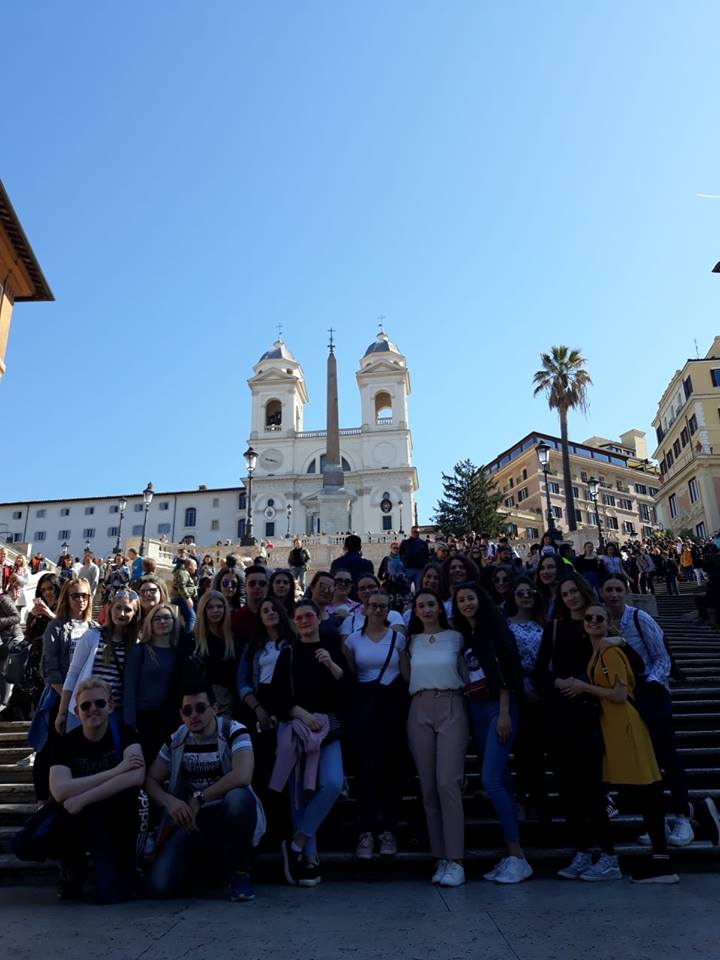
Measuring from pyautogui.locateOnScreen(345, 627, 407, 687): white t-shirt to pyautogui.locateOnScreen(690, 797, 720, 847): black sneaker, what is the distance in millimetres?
2256

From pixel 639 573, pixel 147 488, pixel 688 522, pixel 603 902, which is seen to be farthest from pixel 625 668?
pixel 688 522

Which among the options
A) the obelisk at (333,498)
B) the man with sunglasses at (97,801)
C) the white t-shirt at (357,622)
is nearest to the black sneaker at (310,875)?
the man with sunglasses at (97,801)

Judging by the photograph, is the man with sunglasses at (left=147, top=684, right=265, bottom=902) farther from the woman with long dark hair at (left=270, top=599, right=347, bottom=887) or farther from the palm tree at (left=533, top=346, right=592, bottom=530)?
the palm tree at (left=533, top=346, right=592, bottom=530)

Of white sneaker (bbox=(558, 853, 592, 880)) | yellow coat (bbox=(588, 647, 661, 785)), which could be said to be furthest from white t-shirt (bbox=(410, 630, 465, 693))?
white sneaker (bbox=(558, 853, 592, 880))

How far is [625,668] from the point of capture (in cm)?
469

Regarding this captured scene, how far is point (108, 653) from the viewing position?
529cm

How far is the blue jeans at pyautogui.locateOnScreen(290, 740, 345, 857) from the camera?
463 cm

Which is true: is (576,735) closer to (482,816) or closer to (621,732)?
(621,732)

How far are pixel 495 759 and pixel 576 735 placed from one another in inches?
22.4

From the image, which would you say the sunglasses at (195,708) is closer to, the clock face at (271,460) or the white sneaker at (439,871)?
the white sneaker at (439,871)

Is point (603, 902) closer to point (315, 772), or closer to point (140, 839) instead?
point (315, 772)

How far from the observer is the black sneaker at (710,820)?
4.56 meters

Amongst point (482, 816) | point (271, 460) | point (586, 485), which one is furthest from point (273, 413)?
point (482, 816)

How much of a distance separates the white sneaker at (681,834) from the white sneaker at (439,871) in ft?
5.04
